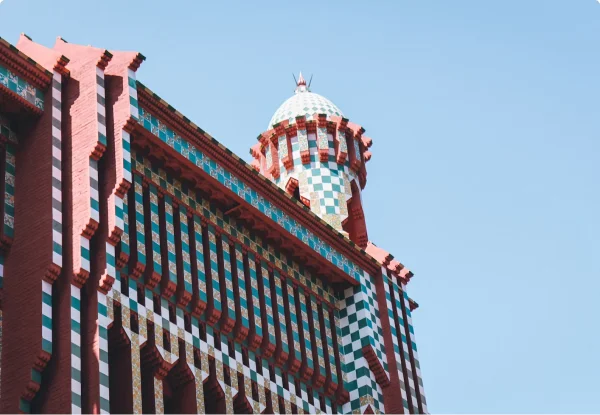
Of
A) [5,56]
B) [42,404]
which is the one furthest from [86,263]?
[5,56]

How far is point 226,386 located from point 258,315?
6.62ft

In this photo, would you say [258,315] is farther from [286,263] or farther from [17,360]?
[17,360]

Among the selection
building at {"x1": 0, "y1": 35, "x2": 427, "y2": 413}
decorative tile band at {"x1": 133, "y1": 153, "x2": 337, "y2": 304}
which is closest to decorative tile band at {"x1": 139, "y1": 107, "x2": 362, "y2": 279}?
building at {"x1": 0, "y1": 35, "x2": 427, "y2": 413}

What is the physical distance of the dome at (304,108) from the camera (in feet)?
101

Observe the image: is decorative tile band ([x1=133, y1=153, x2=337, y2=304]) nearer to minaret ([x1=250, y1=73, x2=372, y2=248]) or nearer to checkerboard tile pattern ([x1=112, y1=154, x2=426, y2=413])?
checkerboard tile pattern ([x1=112, y1=154, x2=426, y2=413])

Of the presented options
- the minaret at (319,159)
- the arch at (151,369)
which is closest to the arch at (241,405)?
the arch at (151,369)

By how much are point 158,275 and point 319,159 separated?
27.9ft

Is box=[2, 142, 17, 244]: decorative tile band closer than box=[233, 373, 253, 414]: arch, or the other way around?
box=[2, 142, 17, 244]: decorative tile band

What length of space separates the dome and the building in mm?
3340

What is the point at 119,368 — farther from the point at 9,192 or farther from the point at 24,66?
the point at 24,66

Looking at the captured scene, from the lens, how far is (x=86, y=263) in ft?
66.4

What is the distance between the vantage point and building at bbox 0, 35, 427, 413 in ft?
65.5

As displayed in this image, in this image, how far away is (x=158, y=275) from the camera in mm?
22109

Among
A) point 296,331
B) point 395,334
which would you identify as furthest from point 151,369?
point 395,334
